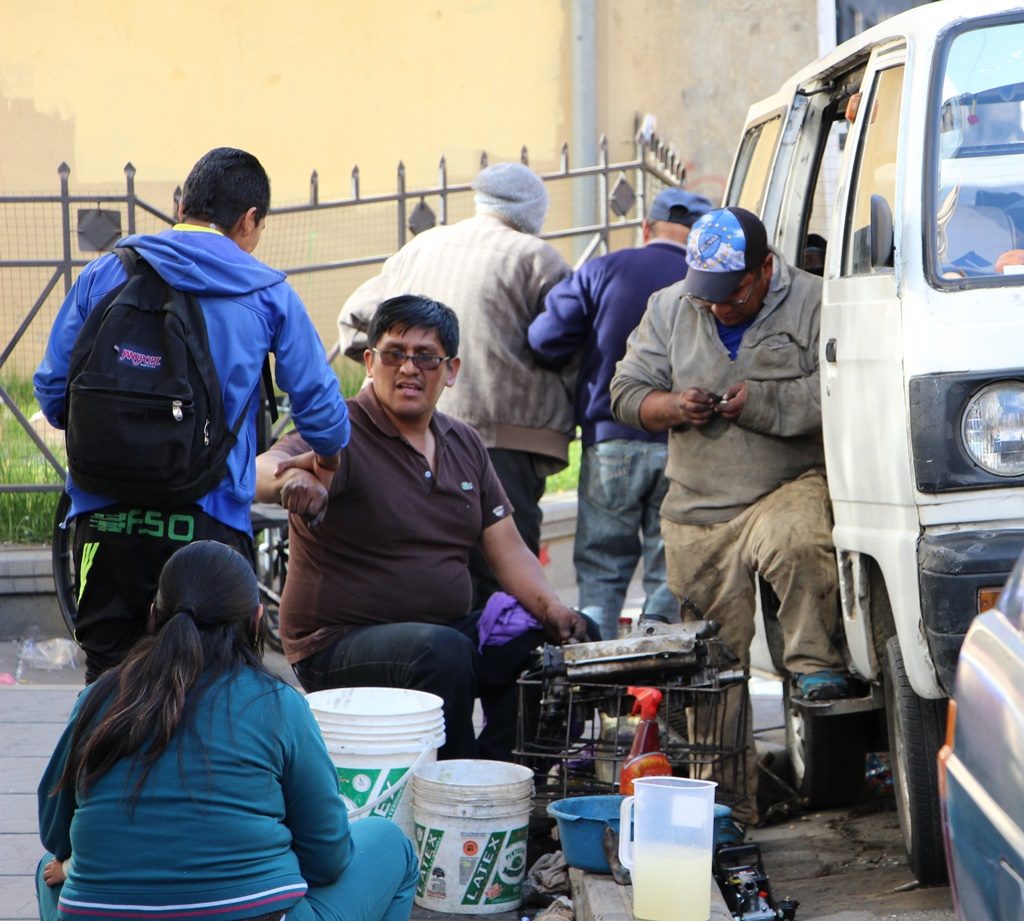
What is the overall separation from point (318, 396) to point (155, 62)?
8.33 meters

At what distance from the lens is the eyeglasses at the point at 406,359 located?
4.79 m

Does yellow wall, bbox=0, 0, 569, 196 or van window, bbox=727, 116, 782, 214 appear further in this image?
yellow wall, bbox=0, 0, 569, 196

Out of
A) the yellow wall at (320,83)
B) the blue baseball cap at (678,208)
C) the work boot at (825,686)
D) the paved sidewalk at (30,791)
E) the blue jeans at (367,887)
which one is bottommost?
the paved sidewalk at (30,791)

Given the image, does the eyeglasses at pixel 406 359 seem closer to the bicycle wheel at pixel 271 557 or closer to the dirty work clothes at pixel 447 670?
the dirty work clothes at pixel 447 670

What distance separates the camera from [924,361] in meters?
3.64

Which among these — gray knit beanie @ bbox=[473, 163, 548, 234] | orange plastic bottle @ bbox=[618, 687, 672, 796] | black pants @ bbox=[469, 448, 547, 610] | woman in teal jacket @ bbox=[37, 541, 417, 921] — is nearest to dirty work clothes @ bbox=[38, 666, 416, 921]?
woman in teal jacket @ bbox=[37, 541, 417, 921]

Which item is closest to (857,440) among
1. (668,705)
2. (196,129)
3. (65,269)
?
(668,705)

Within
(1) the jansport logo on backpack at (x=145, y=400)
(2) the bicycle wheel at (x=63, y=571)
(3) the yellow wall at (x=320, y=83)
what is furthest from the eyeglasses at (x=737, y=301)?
(3) the yellow wall at (x=320, y=83)

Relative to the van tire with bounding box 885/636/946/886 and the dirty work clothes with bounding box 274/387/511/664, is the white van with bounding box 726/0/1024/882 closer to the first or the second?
the van tire with bounding box 885/636/946/886

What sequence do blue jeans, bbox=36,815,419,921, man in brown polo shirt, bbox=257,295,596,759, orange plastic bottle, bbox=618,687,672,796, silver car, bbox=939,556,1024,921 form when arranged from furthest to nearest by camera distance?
man in brown polo shirt, bbox=257,295,596,759, orange plastic bottle, bbox=618,687,672,796, blue jeans, bbox=36,815,419,921, silver car, bbox=939,556,1024,921

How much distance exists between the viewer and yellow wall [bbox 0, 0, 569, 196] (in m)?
11.7

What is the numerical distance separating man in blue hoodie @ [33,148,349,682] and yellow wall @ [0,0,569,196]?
7845mm

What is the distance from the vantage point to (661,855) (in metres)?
3.65

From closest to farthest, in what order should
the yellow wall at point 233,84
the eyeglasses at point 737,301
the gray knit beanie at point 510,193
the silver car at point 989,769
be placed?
the silver car at point 989,769, the eyeglasses at point 737,301, the gray knit beanie at point 510,193, the yellow wall at point 233,84
